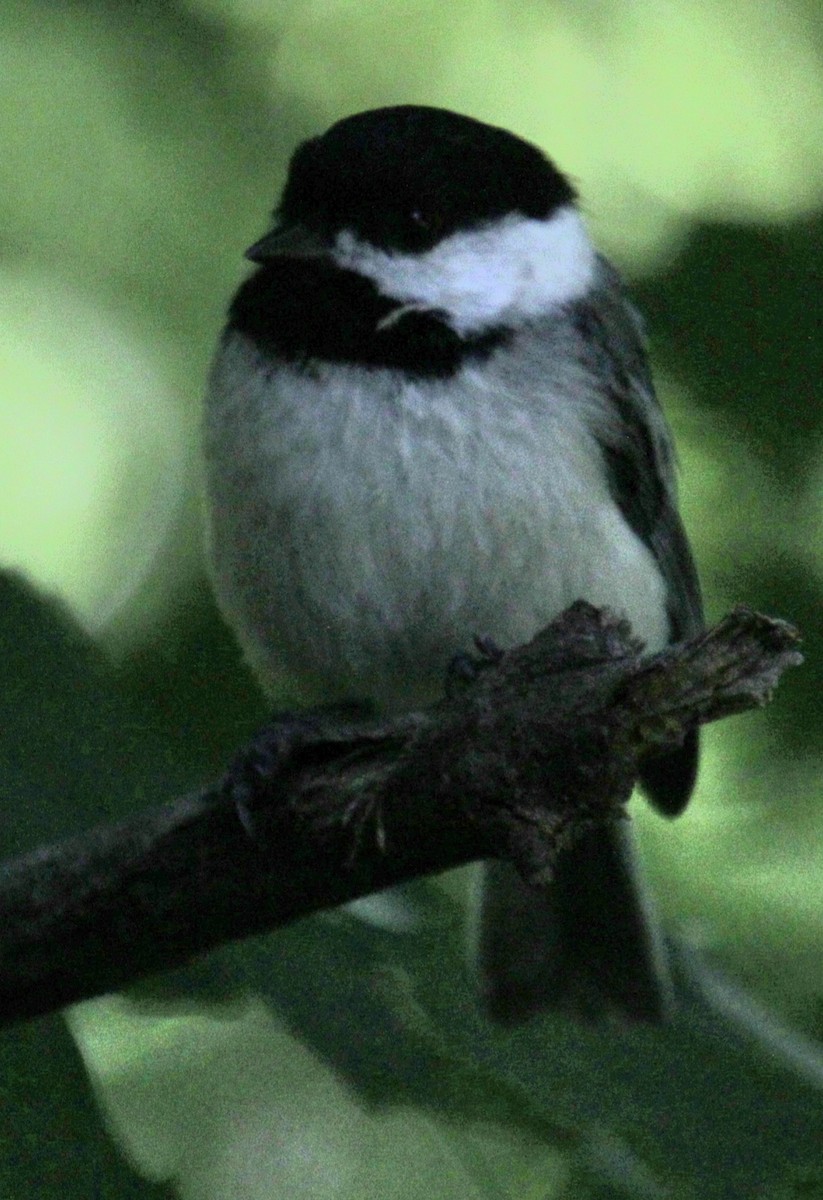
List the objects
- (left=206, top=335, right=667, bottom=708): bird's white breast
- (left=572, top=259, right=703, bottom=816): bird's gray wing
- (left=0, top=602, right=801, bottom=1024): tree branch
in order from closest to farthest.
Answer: (left=0, top=602, right=801, bottom=1024): tree branch < (left=206, top=335, right=667, bottom=708): bird's white breast < (left=572, top=259, right=703, bottom=816): bird's gray wing

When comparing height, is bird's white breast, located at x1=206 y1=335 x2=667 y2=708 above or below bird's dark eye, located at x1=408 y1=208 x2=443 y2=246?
below

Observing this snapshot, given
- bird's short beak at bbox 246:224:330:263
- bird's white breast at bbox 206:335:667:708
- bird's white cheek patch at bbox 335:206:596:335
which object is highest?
bird's short beak at bbox 246:224:330:263

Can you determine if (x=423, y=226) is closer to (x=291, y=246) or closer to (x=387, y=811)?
(x=291, y=246)

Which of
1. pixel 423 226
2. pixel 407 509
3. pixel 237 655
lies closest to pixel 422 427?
pixel 407 509

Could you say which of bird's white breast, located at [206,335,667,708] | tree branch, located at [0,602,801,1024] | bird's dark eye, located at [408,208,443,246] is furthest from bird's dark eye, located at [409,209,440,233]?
tree branch, located at [0,602,801,1024]

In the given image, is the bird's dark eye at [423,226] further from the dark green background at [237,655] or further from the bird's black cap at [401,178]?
the dark green background at [237,655]

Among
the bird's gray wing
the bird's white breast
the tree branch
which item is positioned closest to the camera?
the tree branch

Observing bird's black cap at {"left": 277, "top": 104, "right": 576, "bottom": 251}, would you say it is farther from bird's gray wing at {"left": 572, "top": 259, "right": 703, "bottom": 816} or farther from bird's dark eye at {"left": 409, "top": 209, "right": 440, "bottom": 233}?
bird's gray wing at {"left": 572, "top": 259, "right": 703, "bottom": 816}

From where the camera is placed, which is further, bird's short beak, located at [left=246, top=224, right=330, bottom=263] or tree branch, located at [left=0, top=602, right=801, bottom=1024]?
bird's short beak, located at [left=246, top=224, right=330, bottom=263]
